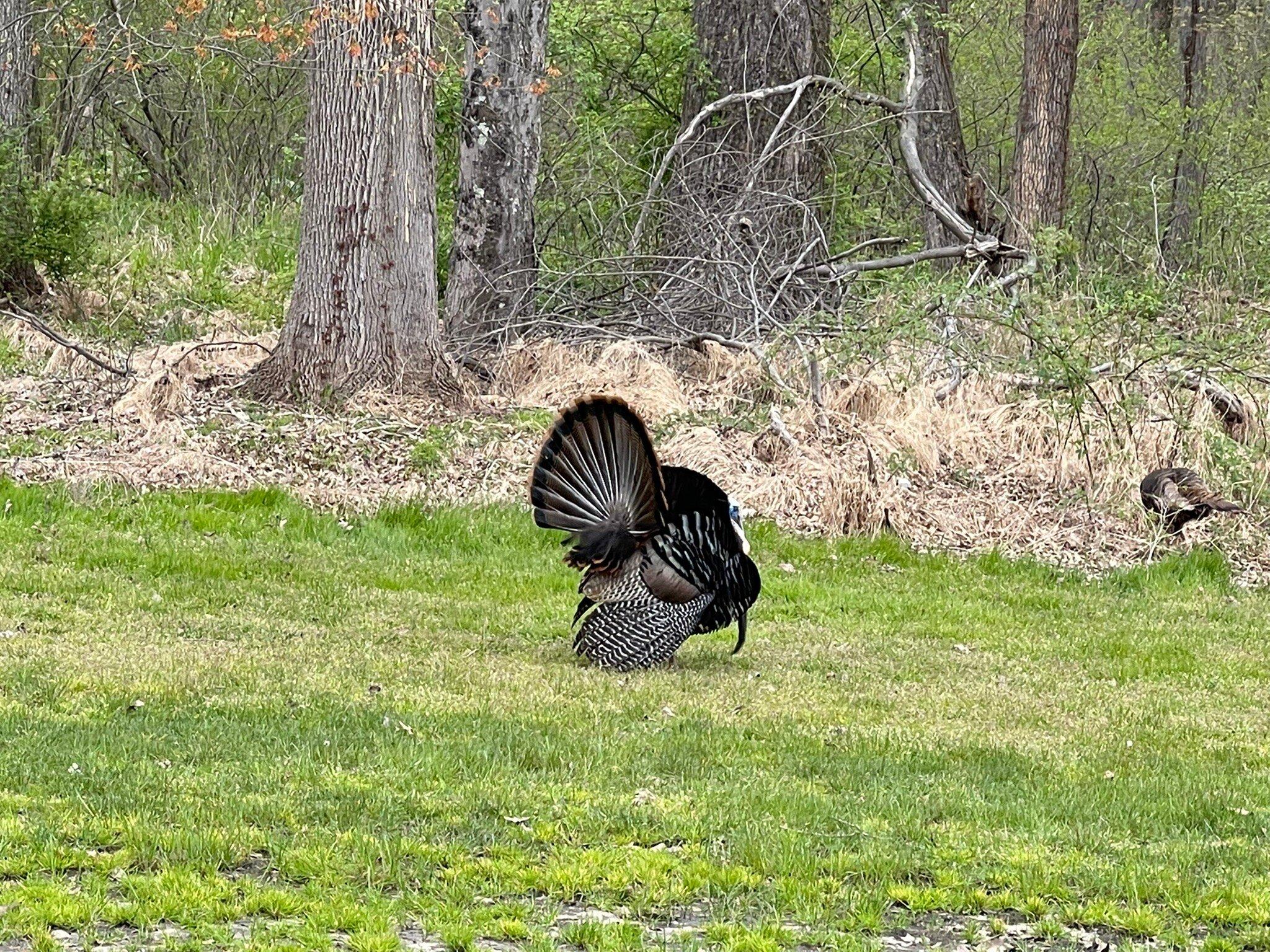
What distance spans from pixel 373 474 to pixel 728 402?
325 centimetres

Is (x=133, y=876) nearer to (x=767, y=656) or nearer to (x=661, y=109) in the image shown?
(x=767, y=656)

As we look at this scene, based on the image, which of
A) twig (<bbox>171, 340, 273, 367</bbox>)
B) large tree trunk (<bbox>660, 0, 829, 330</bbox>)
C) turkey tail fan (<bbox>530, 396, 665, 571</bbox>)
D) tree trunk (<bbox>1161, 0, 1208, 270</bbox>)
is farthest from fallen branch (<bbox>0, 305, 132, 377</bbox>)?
tree trunk (<bbox>1161, 0, 1208, 270</bbox>)

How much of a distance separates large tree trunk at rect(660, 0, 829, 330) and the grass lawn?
182 inches

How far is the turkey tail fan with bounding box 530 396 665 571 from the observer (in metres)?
7.84

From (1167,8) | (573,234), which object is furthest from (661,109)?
(1167,8)

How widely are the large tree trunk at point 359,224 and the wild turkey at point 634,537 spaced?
550 cm

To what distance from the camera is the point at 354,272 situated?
13.1m

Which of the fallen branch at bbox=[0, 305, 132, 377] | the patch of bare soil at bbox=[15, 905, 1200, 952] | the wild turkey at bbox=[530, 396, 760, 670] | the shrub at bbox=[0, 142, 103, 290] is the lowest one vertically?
the patch of bare soil at bbox=[15, 905, 1200, 952]

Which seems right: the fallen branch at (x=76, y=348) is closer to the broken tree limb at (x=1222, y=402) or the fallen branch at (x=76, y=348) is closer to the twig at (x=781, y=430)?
the twig at (x=781, y=430)

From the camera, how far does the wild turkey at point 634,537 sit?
26.0 feet

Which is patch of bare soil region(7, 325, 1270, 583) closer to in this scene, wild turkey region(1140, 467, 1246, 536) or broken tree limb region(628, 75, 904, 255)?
wild turkey region(1140, 467, 1246, 536)

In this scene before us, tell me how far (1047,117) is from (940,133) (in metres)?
1.66

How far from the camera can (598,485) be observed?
316 inches

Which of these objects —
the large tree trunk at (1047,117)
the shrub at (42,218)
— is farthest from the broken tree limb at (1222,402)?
the shrub at (42,218)
